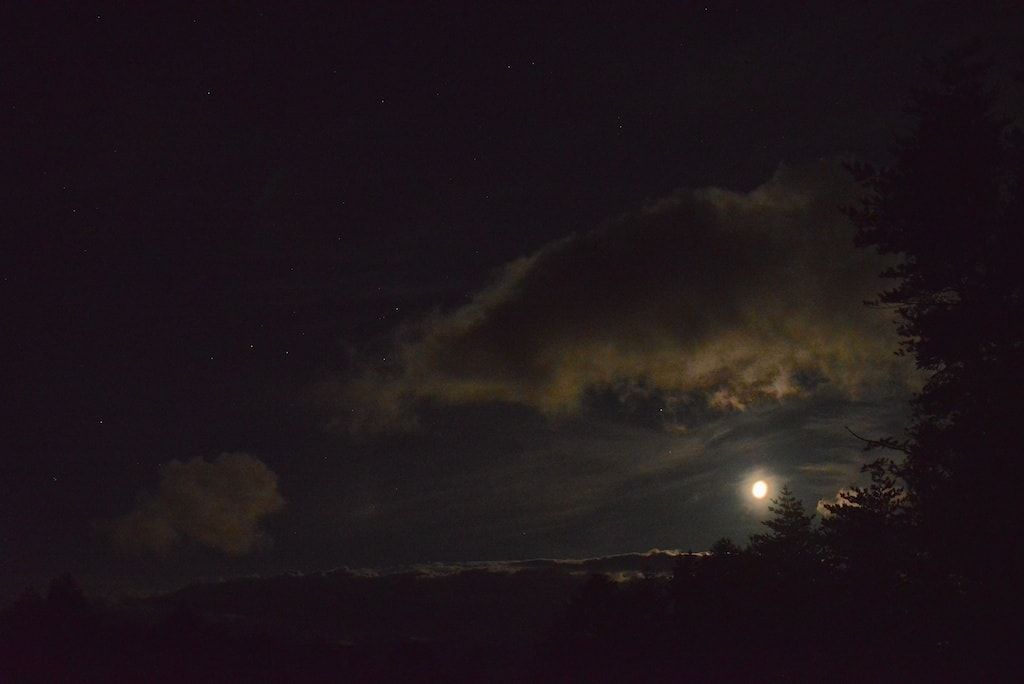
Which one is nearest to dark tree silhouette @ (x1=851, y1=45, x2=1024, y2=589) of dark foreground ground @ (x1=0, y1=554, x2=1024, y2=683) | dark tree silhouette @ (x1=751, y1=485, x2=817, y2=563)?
dark foreground ground @ (x1=0, y1=554, x2=1024, y2=683)

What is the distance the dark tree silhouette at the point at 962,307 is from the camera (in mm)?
19094

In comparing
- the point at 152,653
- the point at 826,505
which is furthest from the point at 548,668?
the point at 152,653

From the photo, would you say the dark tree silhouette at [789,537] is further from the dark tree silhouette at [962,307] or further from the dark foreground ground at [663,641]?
the dark tree silhouette at [962,307]

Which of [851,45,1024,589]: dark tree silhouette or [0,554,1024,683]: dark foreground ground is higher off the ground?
[851,45,1024,589]: dark tree silhouette

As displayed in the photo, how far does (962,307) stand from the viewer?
2006 cm

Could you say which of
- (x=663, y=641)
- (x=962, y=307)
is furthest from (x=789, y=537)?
(x=962, y=307)

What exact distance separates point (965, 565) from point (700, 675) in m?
27.2

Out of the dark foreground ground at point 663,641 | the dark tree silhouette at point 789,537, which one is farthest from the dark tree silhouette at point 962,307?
the dark tree silhouette at point 789,537

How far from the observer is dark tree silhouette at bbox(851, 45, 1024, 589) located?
19.1 m

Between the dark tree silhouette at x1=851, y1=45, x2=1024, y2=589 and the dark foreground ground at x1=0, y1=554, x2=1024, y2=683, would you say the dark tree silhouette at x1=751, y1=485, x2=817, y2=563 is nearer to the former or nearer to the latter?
the dark foreground ground at x1=0, y1=554, x2=1024, y2=683

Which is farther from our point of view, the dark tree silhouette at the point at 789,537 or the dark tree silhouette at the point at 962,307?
the dark tree silhouette at the point at 789,537

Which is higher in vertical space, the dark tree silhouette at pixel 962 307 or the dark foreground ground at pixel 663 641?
the dark tree silhouette at pixel 962 307

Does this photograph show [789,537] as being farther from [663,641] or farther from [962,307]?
[962,307]

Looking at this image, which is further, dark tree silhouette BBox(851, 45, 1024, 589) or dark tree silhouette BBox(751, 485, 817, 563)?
dark tree silhouette BBox(751, 485, 817, 563)
